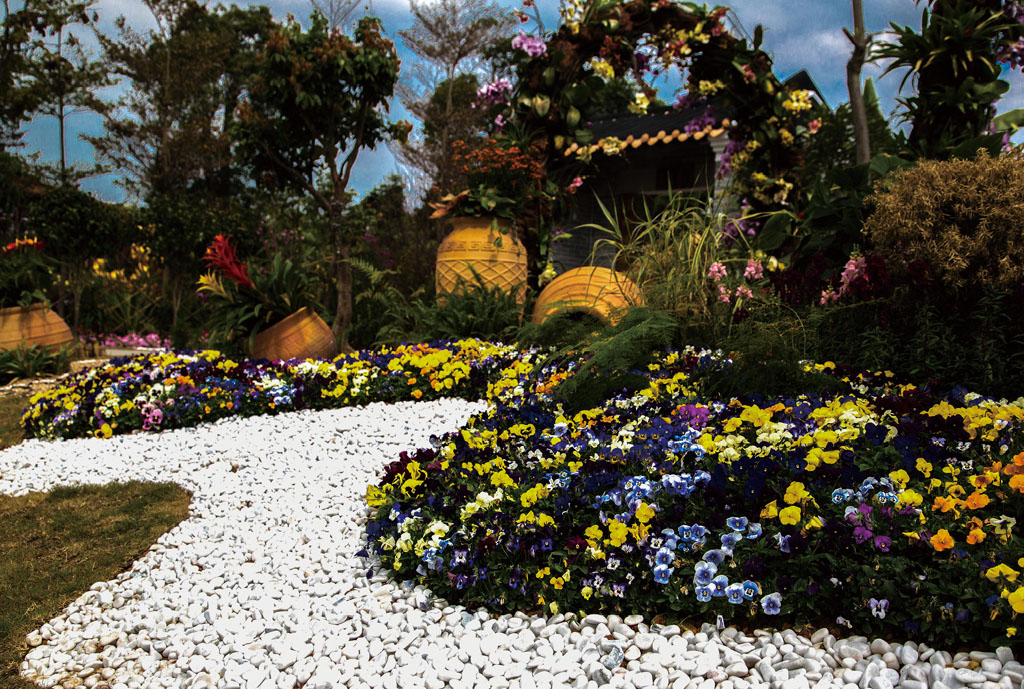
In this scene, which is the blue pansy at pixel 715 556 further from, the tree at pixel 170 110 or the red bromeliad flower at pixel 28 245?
the tree at pixel 170 110

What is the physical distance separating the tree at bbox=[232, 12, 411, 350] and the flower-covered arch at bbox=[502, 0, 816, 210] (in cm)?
186

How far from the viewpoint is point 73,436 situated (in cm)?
416

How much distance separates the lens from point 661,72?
20.3 ft

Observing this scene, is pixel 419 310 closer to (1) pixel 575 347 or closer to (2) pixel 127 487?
(1) pixel 575 347

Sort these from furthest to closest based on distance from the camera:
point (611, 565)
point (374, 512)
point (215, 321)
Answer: point (215, 321) < point (374, 512) < point (611, 565)

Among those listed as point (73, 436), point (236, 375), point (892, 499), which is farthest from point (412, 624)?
point (73, 436)

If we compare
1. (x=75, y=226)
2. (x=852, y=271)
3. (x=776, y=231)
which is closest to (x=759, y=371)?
(x=852, y=271)

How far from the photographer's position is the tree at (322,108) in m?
6.76

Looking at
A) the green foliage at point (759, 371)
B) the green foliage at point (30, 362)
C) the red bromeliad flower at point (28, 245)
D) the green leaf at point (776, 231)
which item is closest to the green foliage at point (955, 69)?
the green leaf at point (776, 231)

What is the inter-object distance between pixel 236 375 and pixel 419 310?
5.67ft

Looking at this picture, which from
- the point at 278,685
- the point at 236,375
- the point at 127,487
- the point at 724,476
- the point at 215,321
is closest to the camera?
the point at 278,685

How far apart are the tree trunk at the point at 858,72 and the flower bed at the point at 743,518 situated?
612 centimetres

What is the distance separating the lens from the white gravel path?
1.50m

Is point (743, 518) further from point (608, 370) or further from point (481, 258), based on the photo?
point (481, 258)
